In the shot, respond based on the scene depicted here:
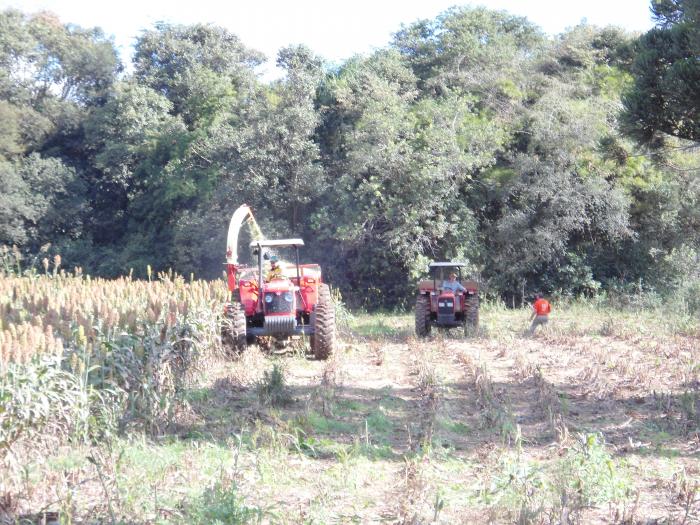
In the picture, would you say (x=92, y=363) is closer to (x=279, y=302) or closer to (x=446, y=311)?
(x=279, y=302)

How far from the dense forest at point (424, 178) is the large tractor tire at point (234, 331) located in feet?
35.3

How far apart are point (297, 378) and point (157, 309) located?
256cm

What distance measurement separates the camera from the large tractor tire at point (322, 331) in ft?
41.3

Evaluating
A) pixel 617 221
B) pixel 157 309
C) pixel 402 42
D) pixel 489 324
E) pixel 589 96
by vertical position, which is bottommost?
pixel 489 324

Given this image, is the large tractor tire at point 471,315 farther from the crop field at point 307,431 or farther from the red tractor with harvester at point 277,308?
the red tractor with harvester at point 277,308

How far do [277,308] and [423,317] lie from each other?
4.92m

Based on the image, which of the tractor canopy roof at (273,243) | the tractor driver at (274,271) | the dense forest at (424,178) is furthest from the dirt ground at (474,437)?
the dense forest at (424,178)

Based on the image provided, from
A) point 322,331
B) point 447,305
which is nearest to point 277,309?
point 322,331

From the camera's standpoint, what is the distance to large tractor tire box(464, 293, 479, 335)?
1641 centimetres

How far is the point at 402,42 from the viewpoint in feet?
101

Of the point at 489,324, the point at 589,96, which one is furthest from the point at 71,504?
the point at 589,96

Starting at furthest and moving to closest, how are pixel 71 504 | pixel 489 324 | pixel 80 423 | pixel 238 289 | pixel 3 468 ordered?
pixel 489 324 → pixel 238 289 → pixel 80 423 → pixel 3 468 → pixel 71 504

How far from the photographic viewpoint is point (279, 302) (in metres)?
12.6

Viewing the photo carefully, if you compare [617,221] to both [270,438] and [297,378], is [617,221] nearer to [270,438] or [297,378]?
[297,378]
